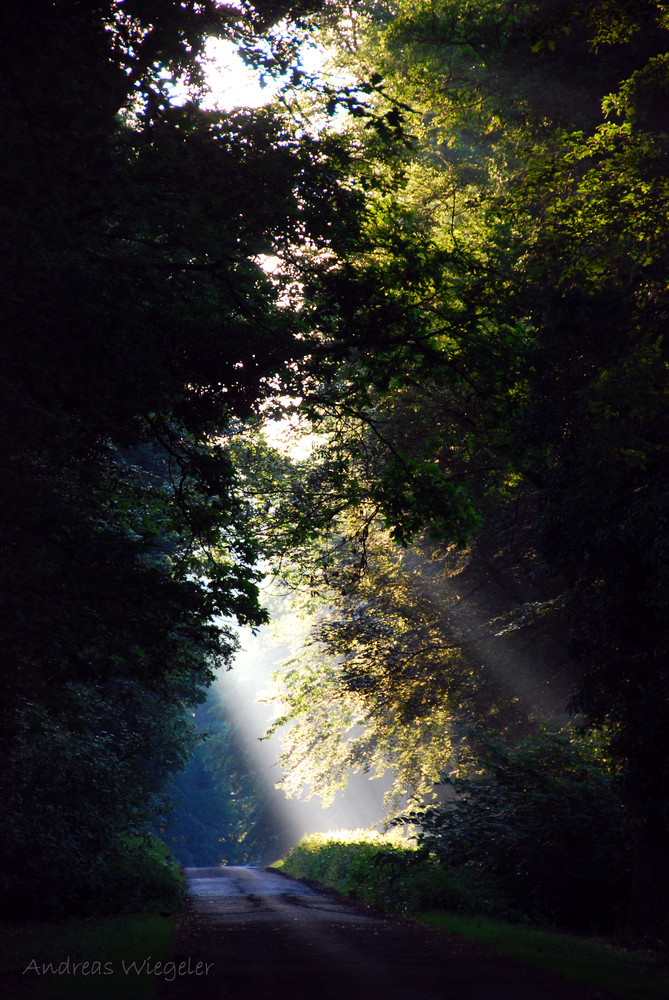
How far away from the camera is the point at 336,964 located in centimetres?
927

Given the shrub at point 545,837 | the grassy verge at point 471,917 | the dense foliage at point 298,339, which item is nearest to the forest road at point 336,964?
the grassy verge at point 471,917

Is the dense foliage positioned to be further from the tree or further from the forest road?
the forest road

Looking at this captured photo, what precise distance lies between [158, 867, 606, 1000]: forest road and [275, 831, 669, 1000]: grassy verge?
37 cm

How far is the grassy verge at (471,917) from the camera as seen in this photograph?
8.56m

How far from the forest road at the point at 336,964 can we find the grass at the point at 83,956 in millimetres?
371

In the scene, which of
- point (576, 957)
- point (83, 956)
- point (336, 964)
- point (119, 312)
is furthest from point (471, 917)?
point (119, 312)

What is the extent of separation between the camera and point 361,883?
1845cm

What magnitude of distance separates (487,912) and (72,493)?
9846mm

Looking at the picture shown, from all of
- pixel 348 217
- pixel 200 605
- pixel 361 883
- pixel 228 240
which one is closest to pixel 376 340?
pixel 348 217

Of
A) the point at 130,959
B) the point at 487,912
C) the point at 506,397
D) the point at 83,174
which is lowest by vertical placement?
the point at 130,959

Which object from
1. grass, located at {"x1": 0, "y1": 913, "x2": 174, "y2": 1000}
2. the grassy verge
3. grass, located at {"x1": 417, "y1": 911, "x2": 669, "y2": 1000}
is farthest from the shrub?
grass, located at {"x1": 0, "y1": 913, "x2": 174, "y2": 1000}

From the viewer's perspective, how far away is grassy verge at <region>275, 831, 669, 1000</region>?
856 centimetres

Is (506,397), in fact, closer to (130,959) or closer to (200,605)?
(200,605)

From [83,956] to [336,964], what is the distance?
3.16 metres
